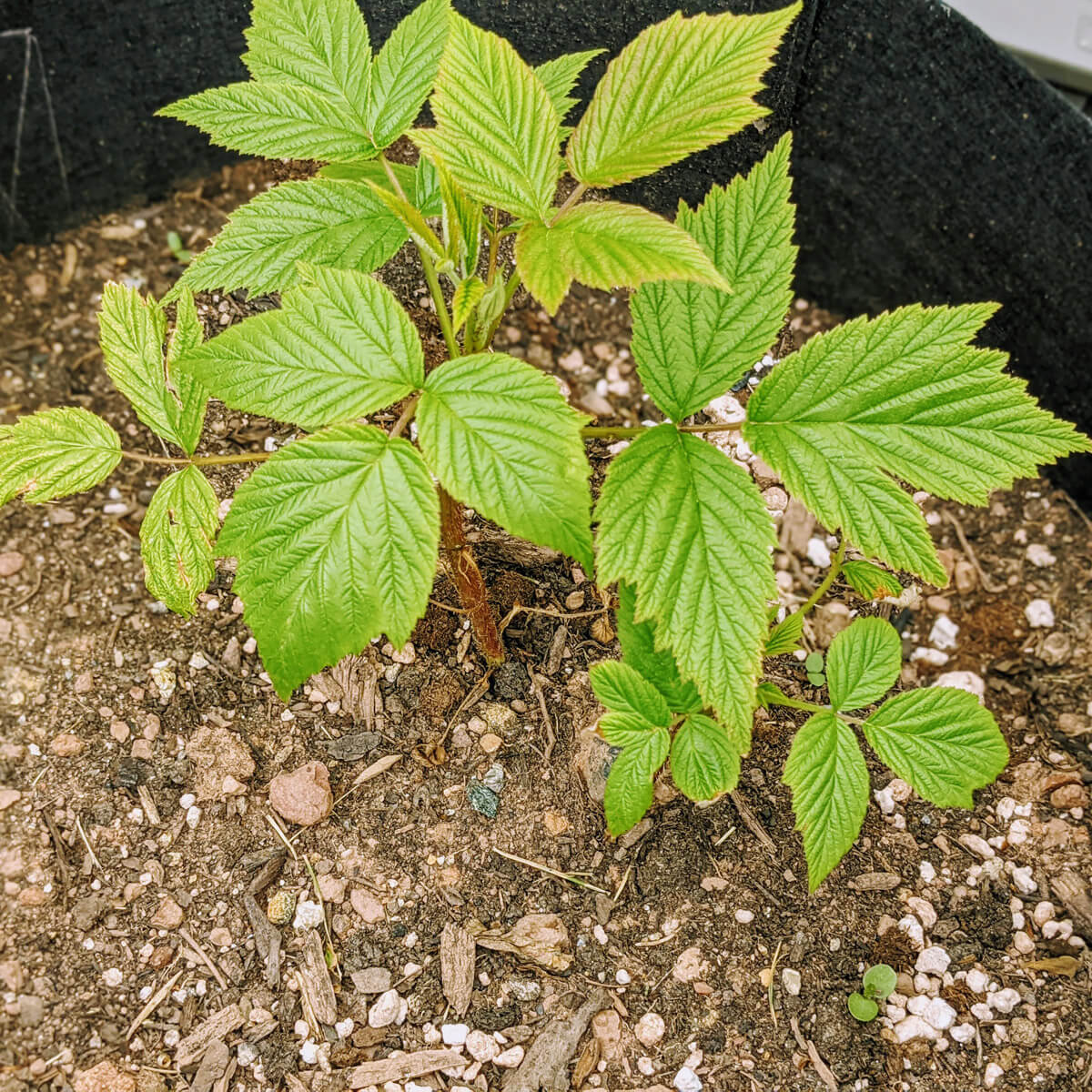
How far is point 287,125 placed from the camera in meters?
1.18

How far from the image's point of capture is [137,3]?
6.27 ft

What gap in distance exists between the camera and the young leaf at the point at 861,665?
4.12 ft

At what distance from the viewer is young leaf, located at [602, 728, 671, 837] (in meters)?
1.23

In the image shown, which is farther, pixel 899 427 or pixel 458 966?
pixel 458 966

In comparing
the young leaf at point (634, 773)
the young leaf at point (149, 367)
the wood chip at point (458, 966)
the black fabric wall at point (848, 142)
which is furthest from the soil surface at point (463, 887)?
the black fabric wall at point (848, 142)

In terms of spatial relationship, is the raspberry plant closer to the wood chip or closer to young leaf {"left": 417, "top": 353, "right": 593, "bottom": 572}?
young leaf {"left": 417, "top": 353, "right": 593, "bottom": 572}

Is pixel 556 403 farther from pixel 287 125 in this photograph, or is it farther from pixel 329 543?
pixel 287 125

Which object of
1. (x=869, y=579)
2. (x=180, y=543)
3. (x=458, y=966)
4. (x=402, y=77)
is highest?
(x=402, y=77)

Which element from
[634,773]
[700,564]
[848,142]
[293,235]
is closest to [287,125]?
[293,235]

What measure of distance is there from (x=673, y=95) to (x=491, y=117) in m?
0.19

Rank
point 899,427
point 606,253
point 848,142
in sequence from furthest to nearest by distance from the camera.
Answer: point 848,142 < point 899,427 < point 606,253

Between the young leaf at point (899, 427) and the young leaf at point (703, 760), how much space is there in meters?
0.31

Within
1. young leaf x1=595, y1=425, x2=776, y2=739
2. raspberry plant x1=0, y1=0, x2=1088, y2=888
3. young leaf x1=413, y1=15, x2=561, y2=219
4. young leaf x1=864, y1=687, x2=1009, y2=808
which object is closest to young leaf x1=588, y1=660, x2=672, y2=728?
raspberry plant x1=0, y1=0, x2=1088, y2=888

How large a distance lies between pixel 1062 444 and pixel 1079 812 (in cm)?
76
